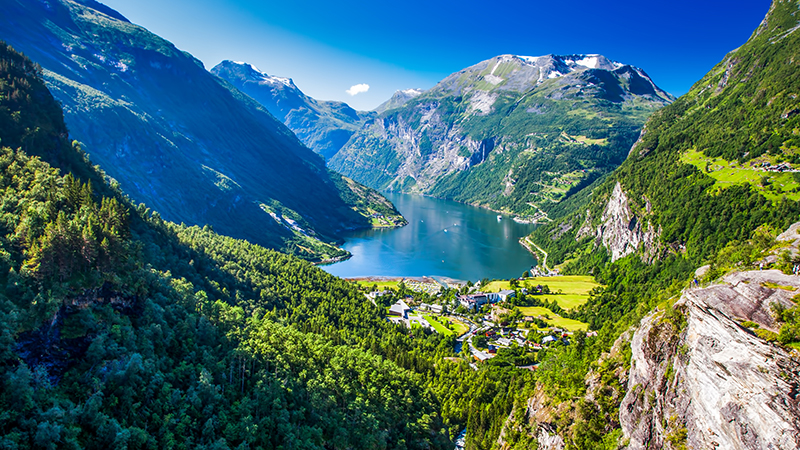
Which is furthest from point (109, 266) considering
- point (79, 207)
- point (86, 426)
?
point (86, 426)

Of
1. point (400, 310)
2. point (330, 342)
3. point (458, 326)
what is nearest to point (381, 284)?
point (400, 310)

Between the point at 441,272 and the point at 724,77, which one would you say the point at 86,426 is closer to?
the point at 441,272

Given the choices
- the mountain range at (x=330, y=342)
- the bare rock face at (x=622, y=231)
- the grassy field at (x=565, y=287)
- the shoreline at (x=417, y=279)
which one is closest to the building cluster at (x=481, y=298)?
the mountain range at (x=330, y=342)

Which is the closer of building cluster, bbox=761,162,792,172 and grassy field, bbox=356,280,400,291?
building cluster, bbox=761,162,792,172

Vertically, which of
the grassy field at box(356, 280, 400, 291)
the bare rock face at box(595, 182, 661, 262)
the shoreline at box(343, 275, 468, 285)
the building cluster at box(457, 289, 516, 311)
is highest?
the bare rock face at box(595, 182, 661, 262)

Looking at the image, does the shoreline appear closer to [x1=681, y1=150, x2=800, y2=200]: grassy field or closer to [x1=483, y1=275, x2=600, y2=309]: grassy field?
[x1=483, y1=275, x2=600, y2=309]: grassy field

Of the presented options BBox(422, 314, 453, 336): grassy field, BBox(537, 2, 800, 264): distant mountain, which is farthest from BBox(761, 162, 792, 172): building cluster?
BBox(422, 314, 453, 336): grassy field
